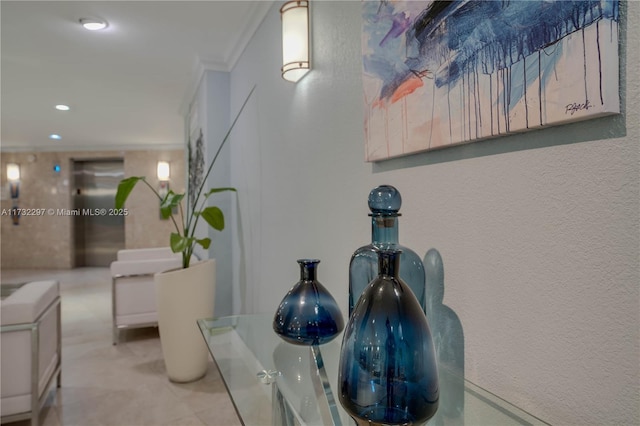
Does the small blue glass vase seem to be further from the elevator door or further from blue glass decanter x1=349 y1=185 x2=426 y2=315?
the elevator door

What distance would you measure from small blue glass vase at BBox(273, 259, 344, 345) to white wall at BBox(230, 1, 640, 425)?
297 mm

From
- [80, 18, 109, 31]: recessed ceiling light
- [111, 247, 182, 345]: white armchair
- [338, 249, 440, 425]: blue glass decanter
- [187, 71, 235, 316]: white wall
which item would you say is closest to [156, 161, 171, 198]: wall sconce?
[111, 247, 182, 345]: white armchair

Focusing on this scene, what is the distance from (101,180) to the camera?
8.07 meters

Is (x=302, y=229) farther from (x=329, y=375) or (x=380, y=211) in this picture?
(x=380, y=211)

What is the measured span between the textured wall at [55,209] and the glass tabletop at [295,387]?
7.19m

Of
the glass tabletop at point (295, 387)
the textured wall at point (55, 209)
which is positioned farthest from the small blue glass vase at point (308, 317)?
the textured wall at point (55, 209)

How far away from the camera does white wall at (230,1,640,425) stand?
2.03ft

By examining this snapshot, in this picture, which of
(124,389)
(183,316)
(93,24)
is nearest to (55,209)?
(93,24)

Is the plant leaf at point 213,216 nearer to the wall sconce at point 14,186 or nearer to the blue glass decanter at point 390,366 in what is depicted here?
the blue glass decanter at point 390,366

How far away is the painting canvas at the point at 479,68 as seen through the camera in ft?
2.08

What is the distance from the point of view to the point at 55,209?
8.05m

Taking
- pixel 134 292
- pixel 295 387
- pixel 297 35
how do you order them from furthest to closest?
1. pixel 134 292
2. pixel 297 35
3. pixel 295 387
